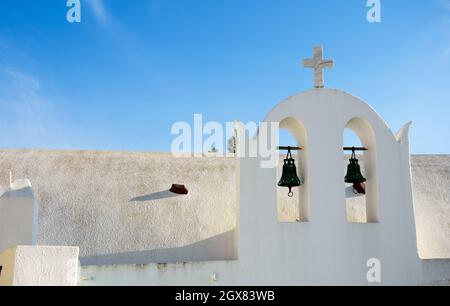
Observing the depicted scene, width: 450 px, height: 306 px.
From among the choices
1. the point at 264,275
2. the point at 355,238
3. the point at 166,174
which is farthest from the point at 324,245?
the point at 166,174

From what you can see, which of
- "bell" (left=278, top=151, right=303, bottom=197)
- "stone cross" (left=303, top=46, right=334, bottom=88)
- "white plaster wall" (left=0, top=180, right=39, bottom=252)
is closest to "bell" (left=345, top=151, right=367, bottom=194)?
"bell" (left=278, top=151, right=303, bottom=197)

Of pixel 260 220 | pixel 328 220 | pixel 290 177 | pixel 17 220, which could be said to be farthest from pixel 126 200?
pixel 328 220

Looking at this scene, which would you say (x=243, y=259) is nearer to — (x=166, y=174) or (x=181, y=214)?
(x=181, y=214)

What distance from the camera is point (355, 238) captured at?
8.71 metres

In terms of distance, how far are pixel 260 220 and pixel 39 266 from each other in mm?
3965

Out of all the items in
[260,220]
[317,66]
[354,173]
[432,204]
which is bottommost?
[260,220]

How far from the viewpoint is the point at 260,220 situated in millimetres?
8445

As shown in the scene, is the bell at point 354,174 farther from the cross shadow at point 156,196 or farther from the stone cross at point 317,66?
the cross shadow at point 156,196

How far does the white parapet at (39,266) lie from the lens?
5.56 meters

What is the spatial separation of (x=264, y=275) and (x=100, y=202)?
4098mm

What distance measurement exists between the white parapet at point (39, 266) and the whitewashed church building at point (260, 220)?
6.89 ft

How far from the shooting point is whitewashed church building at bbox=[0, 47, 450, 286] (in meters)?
8.35

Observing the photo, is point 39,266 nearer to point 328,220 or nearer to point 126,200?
point 126,200

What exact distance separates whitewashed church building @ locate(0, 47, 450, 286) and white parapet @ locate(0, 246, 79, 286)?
2.10m
